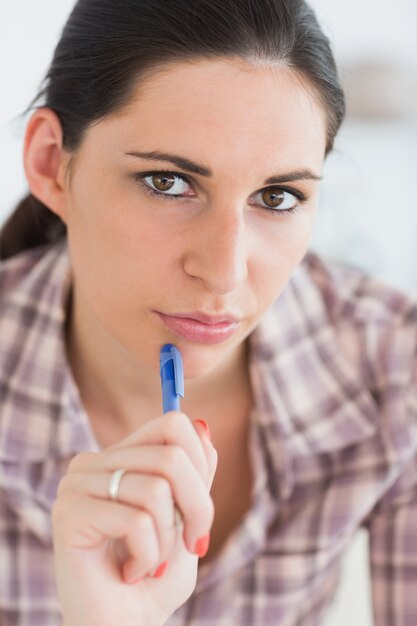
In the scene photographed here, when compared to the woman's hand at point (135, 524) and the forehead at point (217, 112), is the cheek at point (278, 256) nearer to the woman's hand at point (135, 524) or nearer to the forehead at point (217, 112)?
the forehead at point (217, 112)

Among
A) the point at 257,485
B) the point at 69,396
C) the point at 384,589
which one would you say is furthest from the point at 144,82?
the point at 384,589

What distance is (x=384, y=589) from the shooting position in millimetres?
1199

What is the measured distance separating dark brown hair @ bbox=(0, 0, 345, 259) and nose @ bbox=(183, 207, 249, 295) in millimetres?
156

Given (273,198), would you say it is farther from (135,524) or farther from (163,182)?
(135,524)

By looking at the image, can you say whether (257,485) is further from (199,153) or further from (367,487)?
(199,153)

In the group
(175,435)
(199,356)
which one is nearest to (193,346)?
(199,356)

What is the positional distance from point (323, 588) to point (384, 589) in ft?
0.37

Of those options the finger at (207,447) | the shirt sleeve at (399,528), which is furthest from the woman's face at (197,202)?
the shirt sleeve at (399,528)

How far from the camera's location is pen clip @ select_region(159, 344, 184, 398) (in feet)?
2.67

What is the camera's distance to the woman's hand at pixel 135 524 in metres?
0.72

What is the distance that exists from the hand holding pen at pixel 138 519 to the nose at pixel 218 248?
0.30ft

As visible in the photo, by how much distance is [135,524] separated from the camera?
73cm

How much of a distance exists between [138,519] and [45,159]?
500 millimetres

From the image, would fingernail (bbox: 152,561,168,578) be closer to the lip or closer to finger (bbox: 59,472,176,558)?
finger (bbox: 59,472,176,558)
